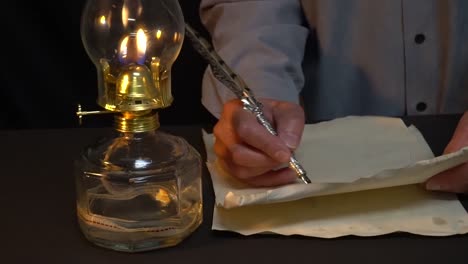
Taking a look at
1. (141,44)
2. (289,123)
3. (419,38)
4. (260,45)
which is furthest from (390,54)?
(141,44)

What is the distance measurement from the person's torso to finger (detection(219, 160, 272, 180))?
44cm

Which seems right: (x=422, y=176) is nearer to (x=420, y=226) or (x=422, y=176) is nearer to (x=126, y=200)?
(x=420, y=226)

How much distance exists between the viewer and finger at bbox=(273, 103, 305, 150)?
2.35ft

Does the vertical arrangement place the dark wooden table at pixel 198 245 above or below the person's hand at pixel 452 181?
below

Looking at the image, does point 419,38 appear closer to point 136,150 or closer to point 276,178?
point 276,178

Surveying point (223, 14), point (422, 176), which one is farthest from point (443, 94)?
point (422, 176)

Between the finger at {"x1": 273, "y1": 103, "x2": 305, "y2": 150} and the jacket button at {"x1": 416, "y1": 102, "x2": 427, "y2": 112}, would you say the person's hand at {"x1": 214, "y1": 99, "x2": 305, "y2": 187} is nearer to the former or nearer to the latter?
the finger at {"x1": 273, "y1": 103, "x2": 305, "y2": 150}

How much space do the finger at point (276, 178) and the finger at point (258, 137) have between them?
0.02m

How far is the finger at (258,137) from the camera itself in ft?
2.18

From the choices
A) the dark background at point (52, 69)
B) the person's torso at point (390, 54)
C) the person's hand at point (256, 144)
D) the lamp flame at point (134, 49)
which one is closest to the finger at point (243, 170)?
the person's hand at point (256, 144)

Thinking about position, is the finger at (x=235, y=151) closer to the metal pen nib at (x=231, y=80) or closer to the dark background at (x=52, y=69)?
the metal pen nib at (x=231, y=80)

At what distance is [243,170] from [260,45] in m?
0.35

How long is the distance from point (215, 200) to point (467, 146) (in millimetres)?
234

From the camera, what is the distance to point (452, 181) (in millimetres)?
668
